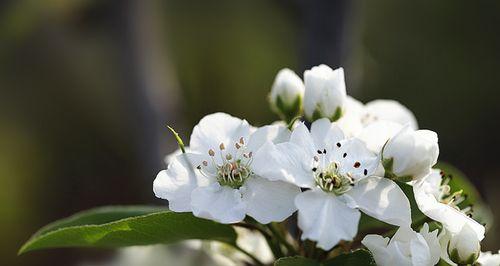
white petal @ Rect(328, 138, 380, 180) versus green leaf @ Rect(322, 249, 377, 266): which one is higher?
white petal @ Rect(328, 138, 380, 180)

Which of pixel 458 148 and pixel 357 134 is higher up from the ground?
pixel 357 134

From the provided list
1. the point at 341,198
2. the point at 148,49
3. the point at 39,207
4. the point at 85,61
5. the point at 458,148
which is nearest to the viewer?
the point at 341,198

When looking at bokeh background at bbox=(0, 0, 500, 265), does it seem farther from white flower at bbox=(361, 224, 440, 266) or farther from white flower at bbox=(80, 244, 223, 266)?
white flower at bbox=(361, 224, 440, 266)

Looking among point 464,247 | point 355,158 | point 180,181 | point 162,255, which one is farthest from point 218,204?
point 162,255

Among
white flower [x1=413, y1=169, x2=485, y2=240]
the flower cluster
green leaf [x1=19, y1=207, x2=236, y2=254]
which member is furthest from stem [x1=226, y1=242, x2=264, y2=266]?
white flower [x1=413, y1=169, x2=485, y2=240]

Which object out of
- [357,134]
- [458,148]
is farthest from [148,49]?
[458,148]

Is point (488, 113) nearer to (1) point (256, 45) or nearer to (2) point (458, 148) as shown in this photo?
(2) point (458, 148)

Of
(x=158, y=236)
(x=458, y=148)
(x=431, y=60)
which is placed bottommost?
(x=458, y=148)
